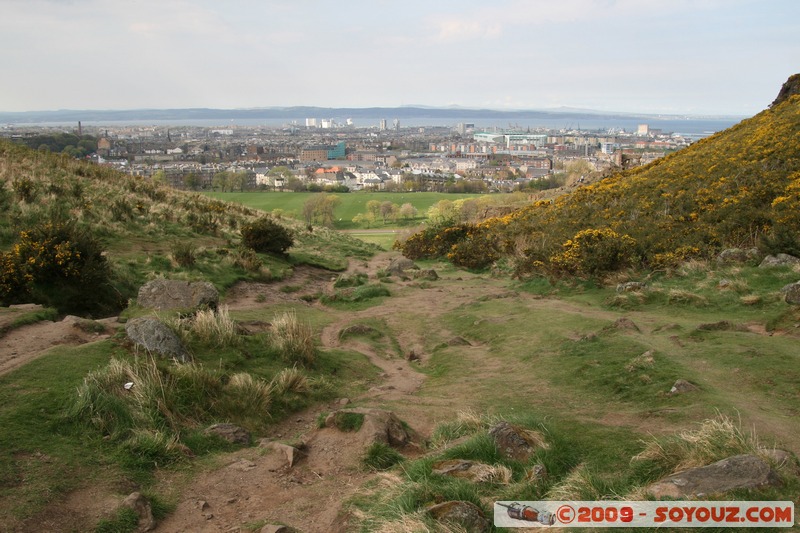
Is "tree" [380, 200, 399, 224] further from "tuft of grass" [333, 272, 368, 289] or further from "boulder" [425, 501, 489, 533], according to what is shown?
"boulder" [425, 501, 489, 533]

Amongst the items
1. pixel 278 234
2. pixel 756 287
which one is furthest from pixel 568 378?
pixel 278 234

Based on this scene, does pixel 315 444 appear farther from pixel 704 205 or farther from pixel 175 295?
pixel 704 205

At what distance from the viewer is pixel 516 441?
6230 mm

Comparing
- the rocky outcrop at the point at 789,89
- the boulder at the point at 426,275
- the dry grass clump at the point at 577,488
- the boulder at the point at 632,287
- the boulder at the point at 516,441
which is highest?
the rocky outcrop at the point at 789,89

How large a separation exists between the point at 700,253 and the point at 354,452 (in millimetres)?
13813

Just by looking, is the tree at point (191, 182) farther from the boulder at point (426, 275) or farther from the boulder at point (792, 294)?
the boulder at point (792, 294)

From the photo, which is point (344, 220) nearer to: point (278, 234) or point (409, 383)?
point (278, 234)

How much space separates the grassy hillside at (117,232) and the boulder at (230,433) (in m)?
6.89

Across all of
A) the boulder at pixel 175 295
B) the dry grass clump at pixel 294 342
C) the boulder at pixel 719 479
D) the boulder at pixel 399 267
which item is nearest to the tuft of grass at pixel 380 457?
the boulder at pixel 719 479

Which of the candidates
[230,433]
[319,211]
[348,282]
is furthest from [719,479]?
[319,211]

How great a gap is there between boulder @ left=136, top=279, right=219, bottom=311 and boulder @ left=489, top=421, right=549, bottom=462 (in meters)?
7.78

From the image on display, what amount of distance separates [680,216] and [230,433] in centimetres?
1738

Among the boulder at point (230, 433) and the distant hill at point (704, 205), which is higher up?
the distant hill at point (704, 205)

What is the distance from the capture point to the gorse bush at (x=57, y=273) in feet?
39.7
